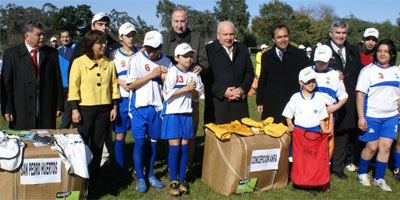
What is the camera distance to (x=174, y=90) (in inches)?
167

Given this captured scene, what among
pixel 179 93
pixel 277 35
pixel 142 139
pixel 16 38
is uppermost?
pixel 16 38

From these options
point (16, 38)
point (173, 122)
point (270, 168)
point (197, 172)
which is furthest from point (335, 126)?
point (16, 38)

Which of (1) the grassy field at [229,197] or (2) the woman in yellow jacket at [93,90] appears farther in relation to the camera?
(1) the grassy field at [229,197]

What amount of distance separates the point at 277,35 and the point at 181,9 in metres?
1.41

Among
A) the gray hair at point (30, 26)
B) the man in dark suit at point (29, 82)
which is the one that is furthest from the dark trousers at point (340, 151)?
the gray hair at point (30, 26)

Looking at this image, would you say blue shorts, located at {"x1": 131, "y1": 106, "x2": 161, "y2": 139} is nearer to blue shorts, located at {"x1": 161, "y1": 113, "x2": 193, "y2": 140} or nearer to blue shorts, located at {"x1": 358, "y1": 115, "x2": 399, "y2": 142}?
blue shorts, located at {"x1": 161, "y1": 113, "x2": 193, "y2": 140}

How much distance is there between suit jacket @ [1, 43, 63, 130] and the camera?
4.25 meters

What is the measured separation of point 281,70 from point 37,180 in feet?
11.4

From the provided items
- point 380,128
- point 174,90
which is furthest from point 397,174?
point 174,90

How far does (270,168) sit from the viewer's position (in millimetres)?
4691

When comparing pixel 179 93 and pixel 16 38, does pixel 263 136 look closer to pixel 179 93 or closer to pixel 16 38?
pixel 179 93

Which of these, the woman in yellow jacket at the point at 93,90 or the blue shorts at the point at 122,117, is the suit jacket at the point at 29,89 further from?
the blue shorts at the point at 122,117

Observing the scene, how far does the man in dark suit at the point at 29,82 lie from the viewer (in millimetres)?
4254

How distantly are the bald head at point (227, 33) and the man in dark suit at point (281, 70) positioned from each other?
2.19ft
